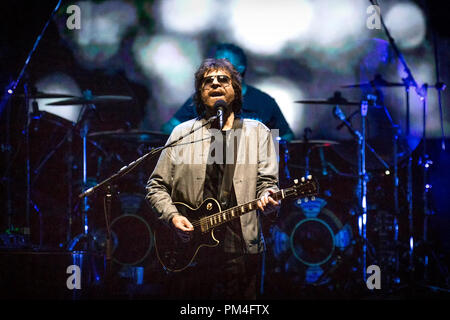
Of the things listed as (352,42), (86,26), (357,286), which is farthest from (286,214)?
(86,26)

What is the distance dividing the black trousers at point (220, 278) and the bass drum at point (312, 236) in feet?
9.19

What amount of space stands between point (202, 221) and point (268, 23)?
13.1 feet

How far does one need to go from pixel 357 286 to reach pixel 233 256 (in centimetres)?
272

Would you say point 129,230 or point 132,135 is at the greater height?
point 132,135

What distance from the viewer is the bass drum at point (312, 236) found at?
20.5 feet

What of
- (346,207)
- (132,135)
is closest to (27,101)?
(132,135)

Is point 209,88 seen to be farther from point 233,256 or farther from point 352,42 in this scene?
point 352,42

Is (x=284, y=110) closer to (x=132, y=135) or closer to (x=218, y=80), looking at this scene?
(x=132, y=135)

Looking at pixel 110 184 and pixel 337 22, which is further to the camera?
pixel 337 22

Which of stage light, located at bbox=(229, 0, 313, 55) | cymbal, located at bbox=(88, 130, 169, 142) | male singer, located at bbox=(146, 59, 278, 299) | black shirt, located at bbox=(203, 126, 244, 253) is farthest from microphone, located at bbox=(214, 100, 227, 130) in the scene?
stage light, located at bbox=(229, 0, 313, 55)

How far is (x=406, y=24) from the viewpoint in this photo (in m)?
6.55

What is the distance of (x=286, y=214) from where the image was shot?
632 cm

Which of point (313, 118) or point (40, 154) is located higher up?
point (313, 118)

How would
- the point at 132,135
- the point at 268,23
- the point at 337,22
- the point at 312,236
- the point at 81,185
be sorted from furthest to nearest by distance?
the point at 268,23 < the point at 337,22 < the point at 312,236 < the point at 81,185 < the point at 132,135
